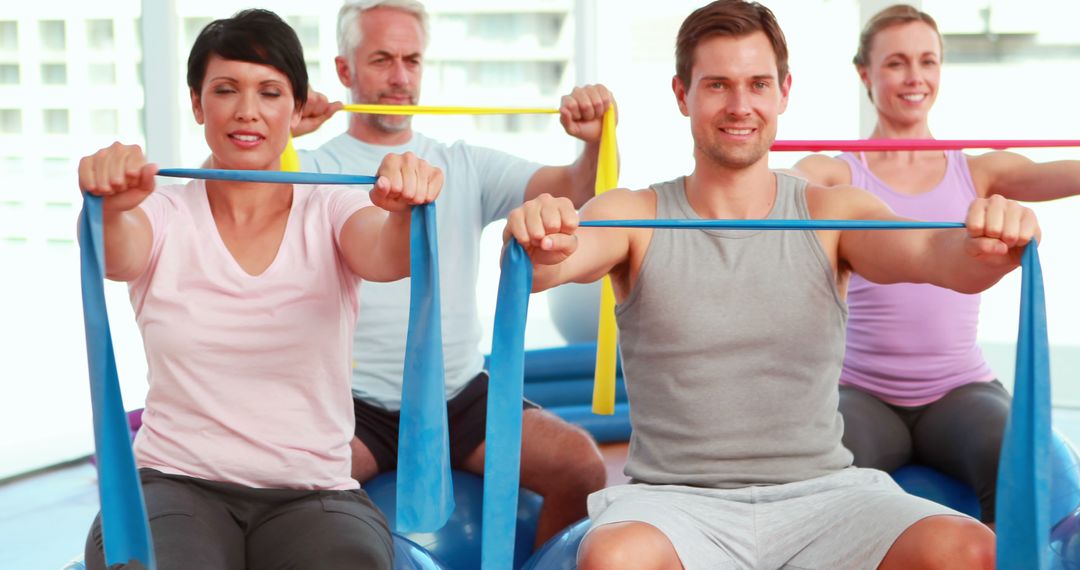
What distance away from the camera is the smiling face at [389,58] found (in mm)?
3525

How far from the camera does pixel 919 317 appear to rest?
3195 mm

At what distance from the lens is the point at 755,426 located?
2359 mm

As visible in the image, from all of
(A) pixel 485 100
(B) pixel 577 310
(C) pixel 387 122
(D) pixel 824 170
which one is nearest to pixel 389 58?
(C) pixel 387 122

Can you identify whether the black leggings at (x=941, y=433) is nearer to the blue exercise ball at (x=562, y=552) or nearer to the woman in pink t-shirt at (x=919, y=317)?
the woman in pink t-shirt at (x=919, y=317)

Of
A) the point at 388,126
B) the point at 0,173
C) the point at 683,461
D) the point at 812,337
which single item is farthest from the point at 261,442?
the point at 0,173

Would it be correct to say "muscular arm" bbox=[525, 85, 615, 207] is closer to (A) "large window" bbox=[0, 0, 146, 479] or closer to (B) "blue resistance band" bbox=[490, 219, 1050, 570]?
(B) "blue resistance band" bbox=[490, 219, 1050, 570]

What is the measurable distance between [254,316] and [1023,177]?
2.03 m

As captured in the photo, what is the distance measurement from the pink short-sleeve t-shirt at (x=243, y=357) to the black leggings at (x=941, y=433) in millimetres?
1346

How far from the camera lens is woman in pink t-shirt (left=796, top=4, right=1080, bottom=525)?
3038mm

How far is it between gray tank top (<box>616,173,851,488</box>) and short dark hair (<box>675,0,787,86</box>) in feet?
1.21

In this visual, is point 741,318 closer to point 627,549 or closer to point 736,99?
point 736,99

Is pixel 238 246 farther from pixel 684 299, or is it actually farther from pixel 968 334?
pixel 968 334

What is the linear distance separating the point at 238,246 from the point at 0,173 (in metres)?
3.11

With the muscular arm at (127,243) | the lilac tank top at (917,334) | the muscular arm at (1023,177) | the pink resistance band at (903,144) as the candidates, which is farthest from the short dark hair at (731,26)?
the muscular arm at (127,243)
